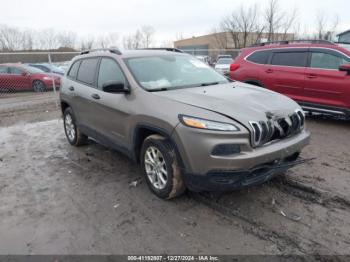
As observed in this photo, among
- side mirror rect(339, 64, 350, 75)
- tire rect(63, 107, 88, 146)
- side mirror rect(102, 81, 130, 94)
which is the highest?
side mirror rect(339, 64, 350, 75)

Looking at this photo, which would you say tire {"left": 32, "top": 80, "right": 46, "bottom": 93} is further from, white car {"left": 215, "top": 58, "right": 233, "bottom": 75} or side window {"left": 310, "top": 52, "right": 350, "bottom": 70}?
side window {"left": 310, "top": 52, "right": 350, "bottom": 70}

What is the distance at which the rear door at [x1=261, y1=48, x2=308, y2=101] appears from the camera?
7215 millimetres

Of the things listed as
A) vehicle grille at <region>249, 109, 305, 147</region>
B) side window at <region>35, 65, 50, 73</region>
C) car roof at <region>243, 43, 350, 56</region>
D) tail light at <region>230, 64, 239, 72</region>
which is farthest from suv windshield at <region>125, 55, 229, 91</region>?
side window at <region>35, 65, 50, 73</region>

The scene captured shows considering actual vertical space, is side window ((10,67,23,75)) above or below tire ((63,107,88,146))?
above

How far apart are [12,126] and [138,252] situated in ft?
23.1

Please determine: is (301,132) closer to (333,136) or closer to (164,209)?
(164,209)

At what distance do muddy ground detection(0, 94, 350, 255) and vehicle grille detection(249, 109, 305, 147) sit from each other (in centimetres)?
78

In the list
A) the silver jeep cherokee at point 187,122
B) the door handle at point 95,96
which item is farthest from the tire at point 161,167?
the door handle at point 95,96

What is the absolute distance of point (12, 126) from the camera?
8.49 meters

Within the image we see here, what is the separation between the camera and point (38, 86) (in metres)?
15.8

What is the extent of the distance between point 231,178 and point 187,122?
2.38ft

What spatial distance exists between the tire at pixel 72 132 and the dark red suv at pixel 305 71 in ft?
14.6

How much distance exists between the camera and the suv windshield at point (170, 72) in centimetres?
416

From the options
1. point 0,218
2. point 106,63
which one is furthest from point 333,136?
point 0,218
